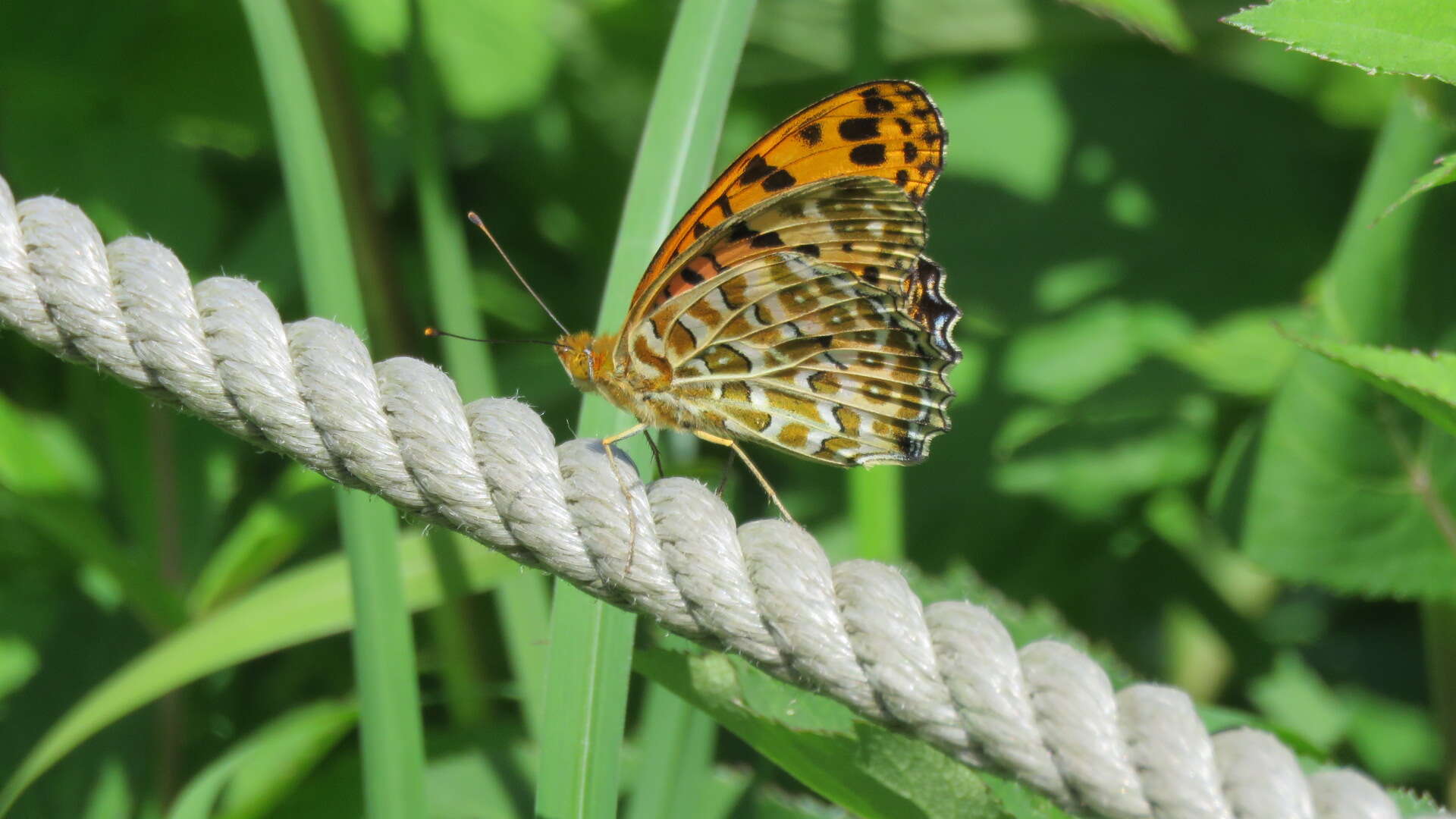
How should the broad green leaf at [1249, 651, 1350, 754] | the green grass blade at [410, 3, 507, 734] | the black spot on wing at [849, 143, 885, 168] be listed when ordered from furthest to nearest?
the broad green leaf at [1249, 651, 1350, 754] → the green grass blade at [410, 3, 507, 734] → the black spot on wing at [849, 143, 885, 168]

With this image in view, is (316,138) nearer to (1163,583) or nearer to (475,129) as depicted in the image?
(475,129)

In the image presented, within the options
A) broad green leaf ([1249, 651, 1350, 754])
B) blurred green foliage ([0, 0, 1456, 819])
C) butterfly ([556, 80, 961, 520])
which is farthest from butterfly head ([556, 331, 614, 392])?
broad green leaf ([1249, 651, 1350, 754])

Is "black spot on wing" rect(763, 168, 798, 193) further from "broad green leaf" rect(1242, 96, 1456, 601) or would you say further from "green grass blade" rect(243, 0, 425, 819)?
"broad green leaf" rect(1242, 96, 1456, 601)

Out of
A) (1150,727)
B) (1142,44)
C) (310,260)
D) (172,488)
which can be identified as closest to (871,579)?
(1150,727)

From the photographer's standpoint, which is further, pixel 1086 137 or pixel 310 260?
pixel 1086 137

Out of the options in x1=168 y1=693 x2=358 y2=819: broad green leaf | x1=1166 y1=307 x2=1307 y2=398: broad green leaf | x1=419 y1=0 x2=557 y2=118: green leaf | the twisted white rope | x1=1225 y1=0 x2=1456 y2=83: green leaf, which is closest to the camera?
the twisted white rope

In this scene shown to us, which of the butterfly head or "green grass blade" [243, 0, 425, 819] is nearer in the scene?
"green grass blade" [243, 0, 425, 819]

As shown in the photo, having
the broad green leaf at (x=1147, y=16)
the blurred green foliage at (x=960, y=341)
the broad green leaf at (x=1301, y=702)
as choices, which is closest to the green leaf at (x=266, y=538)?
the blurred green foliage at (x=960, y=341)

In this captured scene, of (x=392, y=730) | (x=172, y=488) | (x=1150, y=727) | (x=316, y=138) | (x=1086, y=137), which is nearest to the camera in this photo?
(x=1150, y=727)
